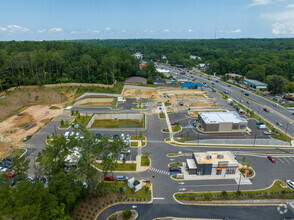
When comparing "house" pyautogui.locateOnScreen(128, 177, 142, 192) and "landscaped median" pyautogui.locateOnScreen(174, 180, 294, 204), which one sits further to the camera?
"house" pyautogui.locateOnScreen(128, 177, 142, 192)

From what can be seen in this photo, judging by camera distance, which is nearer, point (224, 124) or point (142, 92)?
point (224, 124)

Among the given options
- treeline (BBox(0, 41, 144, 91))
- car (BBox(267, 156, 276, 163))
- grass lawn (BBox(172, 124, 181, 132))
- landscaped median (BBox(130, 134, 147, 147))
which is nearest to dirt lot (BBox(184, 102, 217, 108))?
grass lawn (BBox(172, 124, 181, 132))

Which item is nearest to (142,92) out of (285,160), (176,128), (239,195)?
(176,128)

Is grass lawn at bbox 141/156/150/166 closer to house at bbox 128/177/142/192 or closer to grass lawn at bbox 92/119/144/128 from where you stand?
house at bbox 128/177/142/192

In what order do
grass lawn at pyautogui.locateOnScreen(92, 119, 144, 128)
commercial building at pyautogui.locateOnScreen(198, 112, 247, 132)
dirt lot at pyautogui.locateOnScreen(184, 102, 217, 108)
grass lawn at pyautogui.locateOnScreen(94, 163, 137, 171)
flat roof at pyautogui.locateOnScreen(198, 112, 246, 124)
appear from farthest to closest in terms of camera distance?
dirt lot at pyautogui.locateOnScreen(184, 102, 217, 108)
grass lawn at pyautogui.locateOnScreen(92, 119, 144, 128)
flat roof at pyautogui.locateOnScreen(198, 112, 246, 124)
commercial building at pyautogui.locateOnScreen(198, 112, 247, 132)
grass lawn at pyautogui.locateOnScreen(94, 163, 137, 171)

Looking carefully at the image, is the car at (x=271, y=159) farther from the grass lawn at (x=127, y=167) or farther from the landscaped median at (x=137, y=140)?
the grass lawn at (x=127, y=167)

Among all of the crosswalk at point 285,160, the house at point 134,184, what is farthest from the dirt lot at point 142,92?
the house at point 134,184

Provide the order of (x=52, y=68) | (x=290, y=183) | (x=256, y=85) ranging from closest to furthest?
(x=290, y=183), (x=52, y=68), (x=256, y=85)

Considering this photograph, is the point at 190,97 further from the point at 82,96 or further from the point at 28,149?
the point at 28,149

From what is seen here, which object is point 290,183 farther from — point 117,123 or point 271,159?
point 117,123
